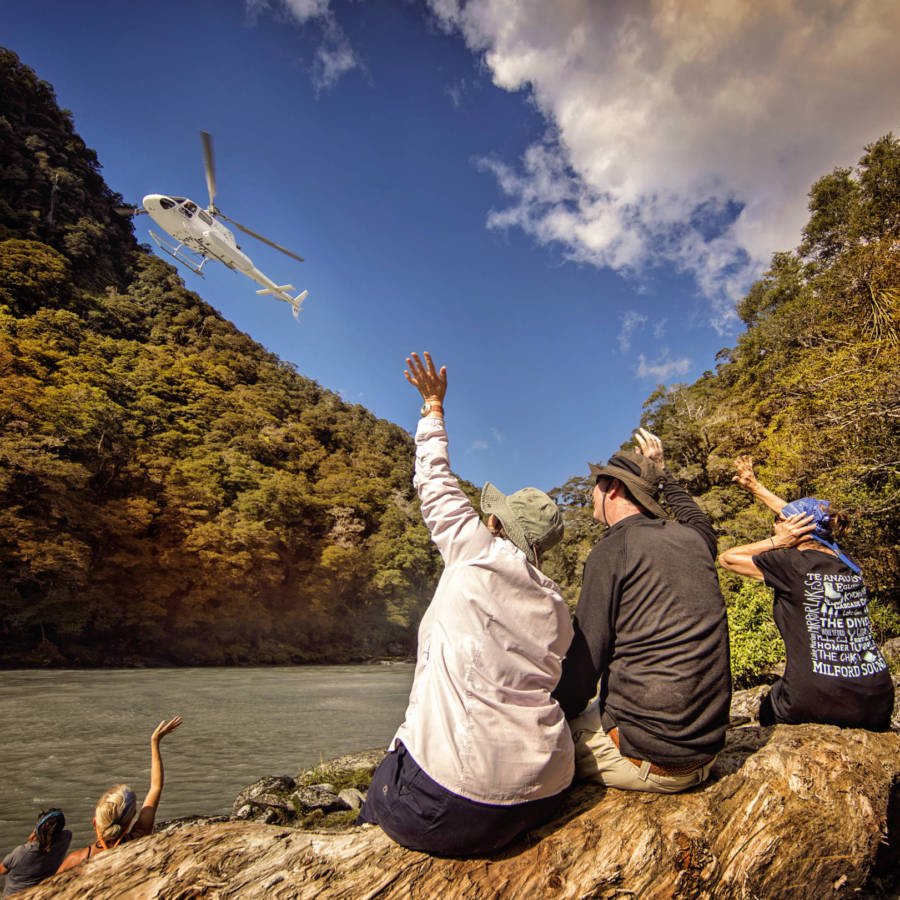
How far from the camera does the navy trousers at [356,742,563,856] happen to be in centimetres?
154

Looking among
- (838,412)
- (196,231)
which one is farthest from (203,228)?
(838,412)

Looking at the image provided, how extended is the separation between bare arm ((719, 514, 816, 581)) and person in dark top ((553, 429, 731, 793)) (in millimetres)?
1125

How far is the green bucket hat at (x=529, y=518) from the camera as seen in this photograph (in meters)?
1.83

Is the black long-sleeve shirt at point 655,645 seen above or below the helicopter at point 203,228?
below

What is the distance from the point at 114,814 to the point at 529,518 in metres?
3.65

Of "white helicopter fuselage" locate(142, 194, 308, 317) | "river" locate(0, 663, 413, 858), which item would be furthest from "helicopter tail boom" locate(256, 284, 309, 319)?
"river" locate(0, 663, 413, 858)

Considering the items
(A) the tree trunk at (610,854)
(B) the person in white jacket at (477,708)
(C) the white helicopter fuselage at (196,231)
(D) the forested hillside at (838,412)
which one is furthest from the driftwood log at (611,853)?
(C) the white helicopter fuselage at (196,231)

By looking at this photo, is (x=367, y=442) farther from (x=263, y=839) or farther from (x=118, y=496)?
(x=263, y=839)

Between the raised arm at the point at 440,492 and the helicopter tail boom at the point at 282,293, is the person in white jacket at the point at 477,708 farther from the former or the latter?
the helicopter tail boom at the point at 282,293

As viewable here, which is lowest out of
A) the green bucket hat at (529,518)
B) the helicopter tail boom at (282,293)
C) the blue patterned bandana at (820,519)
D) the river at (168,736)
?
A: the river at (168,736)

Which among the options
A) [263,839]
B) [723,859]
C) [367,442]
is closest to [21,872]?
[263,839]

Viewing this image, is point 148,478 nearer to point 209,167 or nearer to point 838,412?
point 209,167

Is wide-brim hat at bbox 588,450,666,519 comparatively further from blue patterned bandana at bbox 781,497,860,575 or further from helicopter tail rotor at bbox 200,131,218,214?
helicopter tail rotor at bbox 200,131,218,214

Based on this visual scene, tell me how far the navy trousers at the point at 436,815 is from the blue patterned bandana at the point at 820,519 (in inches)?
87.5
